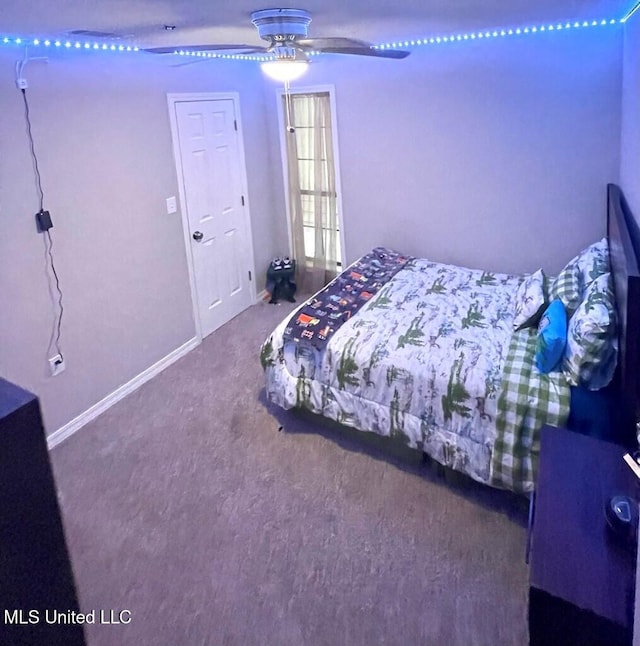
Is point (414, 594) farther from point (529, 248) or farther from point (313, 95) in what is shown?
point (313, 95)

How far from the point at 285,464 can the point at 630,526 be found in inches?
72.4

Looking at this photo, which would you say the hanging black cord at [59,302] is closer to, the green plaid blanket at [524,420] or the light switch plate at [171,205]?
the light switch plate at [171,205]

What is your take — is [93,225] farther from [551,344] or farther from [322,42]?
[551,344]

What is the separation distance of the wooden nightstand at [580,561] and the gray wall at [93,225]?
9.08 ft

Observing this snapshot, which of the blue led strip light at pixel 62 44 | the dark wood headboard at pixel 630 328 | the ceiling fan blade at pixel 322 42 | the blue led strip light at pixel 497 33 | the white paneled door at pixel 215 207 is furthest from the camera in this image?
the white paneled door at pixel 215 207

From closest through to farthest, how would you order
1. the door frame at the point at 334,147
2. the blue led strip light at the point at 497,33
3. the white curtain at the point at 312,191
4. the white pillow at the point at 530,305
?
the white pillow at the point at 530,305
the blue led strip light at the point at 497,33
the door frame at the point at 334,147
the white curtain at the point at 312,191

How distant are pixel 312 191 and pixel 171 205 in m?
1.59

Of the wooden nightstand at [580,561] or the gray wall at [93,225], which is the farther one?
the gray wall at [93,225]

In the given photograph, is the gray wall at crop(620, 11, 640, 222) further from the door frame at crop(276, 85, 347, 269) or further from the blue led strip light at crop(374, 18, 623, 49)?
the door frame at crop(276, 85, 347, 269)

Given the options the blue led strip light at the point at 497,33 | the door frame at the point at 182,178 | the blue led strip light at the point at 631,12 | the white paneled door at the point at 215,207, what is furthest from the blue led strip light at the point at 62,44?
the blue led strip light at the point at 631,12

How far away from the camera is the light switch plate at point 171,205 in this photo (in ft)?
12.9

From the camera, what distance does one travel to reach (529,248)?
4.15 m

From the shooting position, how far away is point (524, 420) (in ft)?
7.82

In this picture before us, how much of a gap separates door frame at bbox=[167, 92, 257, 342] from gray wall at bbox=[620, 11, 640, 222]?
2902 mm
